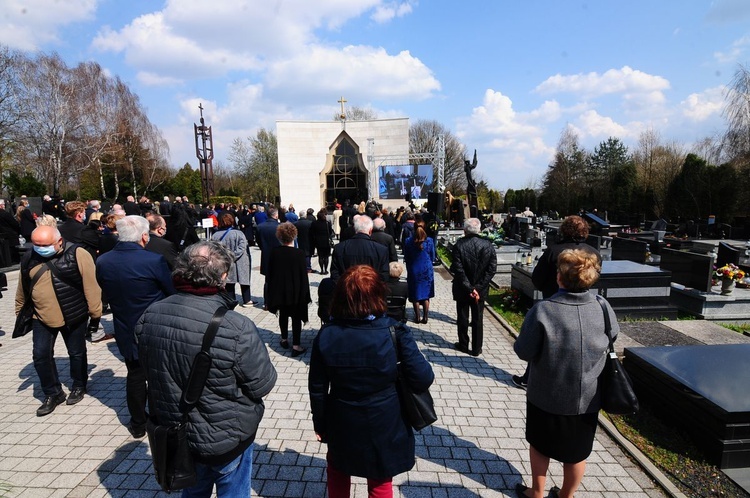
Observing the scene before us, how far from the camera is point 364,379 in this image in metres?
Answer: 1.95

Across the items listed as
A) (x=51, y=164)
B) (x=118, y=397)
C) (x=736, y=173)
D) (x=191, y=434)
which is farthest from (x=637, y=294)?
(x=51, y=164)

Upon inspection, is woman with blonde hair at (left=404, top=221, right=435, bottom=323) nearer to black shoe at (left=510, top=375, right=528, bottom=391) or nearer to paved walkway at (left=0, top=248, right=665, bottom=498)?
paved walkway at (left=0, top=248, right=665, bottom=498)

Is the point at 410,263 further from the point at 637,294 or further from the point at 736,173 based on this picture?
the point at 736,173

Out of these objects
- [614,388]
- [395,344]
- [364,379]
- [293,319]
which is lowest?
[293,319]

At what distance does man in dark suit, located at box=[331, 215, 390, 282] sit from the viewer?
4.80 meters

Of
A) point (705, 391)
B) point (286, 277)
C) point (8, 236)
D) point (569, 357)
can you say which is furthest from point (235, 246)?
point (8, 236)

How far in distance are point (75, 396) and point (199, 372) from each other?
3517 millimetres

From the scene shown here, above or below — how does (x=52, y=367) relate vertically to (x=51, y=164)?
below

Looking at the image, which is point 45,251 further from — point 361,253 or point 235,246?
point 235,246

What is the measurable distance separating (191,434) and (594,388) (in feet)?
7.54

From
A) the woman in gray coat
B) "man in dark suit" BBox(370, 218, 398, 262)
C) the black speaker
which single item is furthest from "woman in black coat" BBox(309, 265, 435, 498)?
the black speaker

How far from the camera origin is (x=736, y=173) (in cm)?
1984

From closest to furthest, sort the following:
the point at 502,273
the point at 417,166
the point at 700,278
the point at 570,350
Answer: the point at 570,350, the point at 700,278, the point at 502,273, the point at 417,166

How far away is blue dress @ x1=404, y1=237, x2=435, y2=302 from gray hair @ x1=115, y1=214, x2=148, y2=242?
13.0 ft
